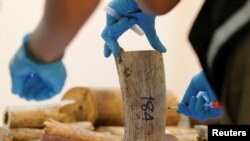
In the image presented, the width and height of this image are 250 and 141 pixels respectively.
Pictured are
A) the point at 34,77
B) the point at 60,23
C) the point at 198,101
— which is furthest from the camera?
the point at 198,101

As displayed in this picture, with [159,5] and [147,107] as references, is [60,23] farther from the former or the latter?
[147,107]

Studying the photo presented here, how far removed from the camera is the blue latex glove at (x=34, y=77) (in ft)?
2.33

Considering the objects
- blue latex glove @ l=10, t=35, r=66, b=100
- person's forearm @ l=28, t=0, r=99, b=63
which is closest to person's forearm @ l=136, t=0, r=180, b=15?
person's forearm @ l=28, t=0, r=99, b=63

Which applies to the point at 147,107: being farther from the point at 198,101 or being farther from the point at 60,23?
the point at 60,23

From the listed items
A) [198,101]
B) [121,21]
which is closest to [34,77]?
[121,21]

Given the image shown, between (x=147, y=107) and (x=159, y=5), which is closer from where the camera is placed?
(x=159, y=5)

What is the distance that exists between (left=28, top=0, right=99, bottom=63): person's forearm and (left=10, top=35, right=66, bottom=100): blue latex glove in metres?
0.07

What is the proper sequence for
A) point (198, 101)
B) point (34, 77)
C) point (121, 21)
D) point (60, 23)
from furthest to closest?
1. point (198, 101)
2. point (121, 21)
3. point (34, 77)
4. point (60, 23)

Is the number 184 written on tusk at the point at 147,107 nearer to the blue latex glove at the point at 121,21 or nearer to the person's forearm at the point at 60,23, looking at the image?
the blue latex glove at the point at 121,21

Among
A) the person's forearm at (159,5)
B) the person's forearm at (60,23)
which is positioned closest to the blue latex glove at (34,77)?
the person's forearm at (60,23)

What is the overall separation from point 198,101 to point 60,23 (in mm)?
705

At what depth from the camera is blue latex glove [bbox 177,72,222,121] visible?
46.9 inches

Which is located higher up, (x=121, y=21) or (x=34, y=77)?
(x=121, y=21)

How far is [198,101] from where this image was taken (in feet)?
3.90
